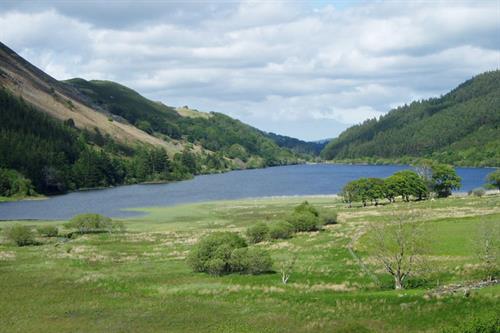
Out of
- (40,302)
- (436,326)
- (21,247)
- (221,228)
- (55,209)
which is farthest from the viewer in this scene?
(55,209)

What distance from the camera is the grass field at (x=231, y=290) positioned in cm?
4806

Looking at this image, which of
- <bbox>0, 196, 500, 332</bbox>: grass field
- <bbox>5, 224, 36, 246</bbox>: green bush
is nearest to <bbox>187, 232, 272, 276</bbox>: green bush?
<bbox>0, 196, 500, 332</bbox>: grass field

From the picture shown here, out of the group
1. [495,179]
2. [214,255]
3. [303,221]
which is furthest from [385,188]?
[214,255]

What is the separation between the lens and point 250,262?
69938mm

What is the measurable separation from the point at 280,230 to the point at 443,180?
9049 centimetres

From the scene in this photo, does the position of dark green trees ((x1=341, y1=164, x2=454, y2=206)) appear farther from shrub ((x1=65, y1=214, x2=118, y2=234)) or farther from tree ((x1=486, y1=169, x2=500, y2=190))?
shrub ((x1=65, y1=214, x2=118, y2=234))

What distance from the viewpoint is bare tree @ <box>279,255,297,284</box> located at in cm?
6497

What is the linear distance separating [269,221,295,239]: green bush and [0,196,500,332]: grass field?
202 cm

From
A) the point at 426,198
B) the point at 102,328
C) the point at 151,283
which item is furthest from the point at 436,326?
the point at 426,198

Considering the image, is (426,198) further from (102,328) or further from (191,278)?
(102,328)

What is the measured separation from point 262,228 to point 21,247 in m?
43.7

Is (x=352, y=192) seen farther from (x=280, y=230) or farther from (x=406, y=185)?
(x=280, y=230)

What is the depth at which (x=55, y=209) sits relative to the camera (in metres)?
170

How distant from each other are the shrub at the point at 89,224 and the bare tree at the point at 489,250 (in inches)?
3070
